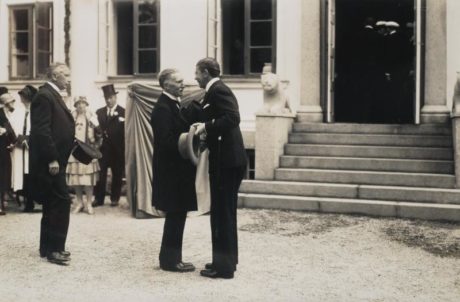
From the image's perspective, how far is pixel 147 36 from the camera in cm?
1402

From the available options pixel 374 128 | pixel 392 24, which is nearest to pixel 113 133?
pixel 374 128

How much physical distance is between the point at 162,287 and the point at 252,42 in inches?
311

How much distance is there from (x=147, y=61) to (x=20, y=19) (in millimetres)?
3208

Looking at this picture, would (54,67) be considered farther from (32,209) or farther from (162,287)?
(32,209)

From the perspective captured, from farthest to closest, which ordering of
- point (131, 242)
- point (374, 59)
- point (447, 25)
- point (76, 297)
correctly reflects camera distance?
point (374, 59)
point (447, 25)
point (131, 242)
point (76, 297)

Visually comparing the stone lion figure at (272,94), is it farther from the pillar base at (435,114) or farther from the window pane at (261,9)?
the pillar base at (435,114)

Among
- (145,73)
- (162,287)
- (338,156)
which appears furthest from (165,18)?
(162,287)

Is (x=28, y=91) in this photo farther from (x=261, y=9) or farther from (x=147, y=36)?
(x=261, y=9)

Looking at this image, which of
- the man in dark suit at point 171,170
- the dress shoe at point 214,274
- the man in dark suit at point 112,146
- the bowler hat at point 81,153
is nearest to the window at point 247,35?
the man in dark suit at point 112,146

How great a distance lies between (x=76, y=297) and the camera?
562cm

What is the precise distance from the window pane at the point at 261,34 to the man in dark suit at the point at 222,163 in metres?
6.78

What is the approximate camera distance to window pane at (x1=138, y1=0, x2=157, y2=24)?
13.9 m

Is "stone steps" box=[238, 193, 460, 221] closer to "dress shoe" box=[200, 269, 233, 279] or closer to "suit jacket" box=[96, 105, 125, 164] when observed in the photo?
"suit jacket" box=[96, 105, 125, 164]

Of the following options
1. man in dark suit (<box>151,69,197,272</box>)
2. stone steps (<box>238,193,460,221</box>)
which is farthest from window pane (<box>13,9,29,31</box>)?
man in dark suit (<box>151,69,197,272</box>)
